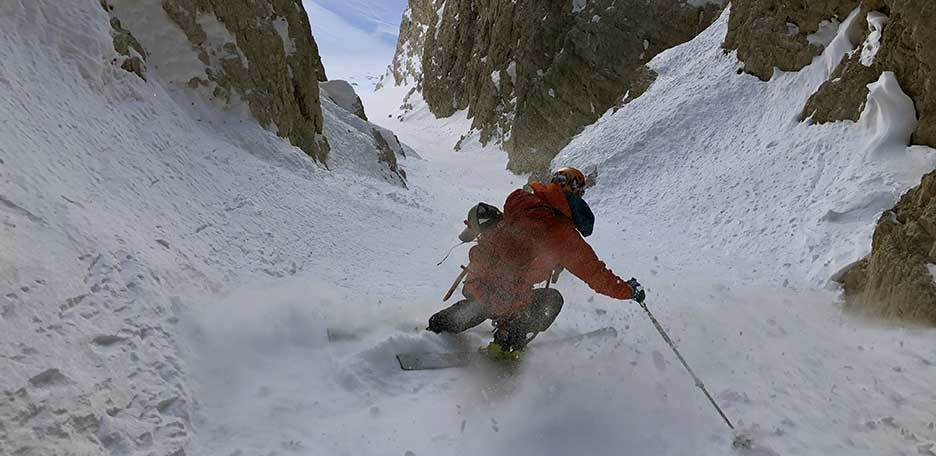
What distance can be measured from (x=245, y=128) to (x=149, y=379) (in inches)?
333

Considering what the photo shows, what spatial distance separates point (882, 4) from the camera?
37.2 feet

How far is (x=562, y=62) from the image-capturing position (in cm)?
3030

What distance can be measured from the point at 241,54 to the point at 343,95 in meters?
12.7

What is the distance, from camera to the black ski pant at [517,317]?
5.03 meters

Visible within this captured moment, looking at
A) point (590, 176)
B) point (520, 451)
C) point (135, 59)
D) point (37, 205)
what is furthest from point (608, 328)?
point (590, 176)

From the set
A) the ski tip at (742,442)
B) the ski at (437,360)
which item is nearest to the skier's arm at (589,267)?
the ski at (437,360)

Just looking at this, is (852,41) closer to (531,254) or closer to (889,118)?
(889,118)

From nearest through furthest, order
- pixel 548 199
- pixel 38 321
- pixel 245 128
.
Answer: pixel 38 321, pixel 548 199, pixel 245 128

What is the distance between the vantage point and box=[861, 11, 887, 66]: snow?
35.7ft

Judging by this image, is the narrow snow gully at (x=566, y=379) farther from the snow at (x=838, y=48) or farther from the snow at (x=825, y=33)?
the snow at (x=825, y=33)

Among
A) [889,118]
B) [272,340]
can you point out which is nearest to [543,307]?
[272,340]

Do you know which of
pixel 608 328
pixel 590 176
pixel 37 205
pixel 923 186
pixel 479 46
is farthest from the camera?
pixel 479 46

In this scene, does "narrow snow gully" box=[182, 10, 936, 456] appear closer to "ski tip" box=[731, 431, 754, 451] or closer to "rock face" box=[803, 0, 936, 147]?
"ski tip" box=[731, 431, 754, 451]

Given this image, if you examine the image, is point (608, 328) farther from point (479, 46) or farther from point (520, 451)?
point (479, 46)
